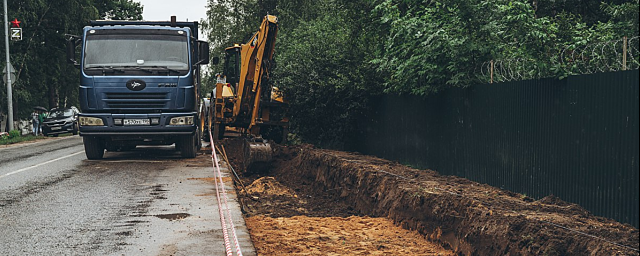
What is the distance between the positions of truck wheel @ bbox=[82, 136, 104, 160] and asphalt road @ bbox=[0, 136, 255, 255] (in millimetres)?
1003

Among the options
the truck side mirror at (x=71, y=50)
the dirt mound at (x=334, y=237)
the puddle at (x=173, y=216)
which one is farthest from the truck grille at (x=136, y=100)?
the puddle at (x=173, y=216)

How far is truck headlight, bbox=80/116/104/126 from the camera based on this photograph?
14305 mm

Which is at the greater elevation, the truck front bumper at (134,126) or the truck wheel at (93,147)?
the truck front bumper at (134,126)

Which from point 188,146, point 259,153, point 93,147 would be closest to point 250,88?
point 259,153

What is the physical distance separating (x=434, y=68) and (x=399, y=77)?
1071mm

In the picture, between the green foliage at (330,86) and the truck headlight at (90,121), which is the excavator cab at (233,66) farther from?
the truck headlight at (90,121)

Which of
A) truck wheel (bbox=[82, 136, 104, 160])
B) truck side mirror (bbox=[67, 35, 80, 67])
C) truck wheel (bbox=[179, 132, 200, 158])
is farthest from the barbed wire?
truck wheel (bbox=[82, 136, 104, 160])

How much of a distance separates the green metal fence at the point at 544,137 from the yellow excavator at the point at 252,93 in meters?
3.72

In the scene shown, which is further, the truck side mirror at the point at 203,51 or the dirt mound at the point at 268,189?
the truck side mirror at the point at 203,51

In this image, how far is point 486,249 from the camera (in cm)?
730

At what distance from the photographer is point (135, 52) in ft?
47.5

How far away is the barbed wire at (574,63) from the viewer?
7305 mm

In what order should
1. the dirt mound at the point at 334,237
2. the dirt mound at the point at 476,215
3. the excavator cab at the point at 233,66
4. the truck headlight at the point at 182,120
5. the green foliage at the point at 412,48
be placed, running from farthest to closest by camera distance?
the excavator cab at the point at 233,66 → the truck headlight at the point at 182,120 → the green foliage at the point at 412,48 → the dirt mound at the point at 334,237 → the dirt mound at the point at 476,215

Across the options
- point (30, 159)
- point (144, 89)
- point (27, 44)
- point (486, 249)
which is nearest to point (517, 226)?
point (486, 249)
